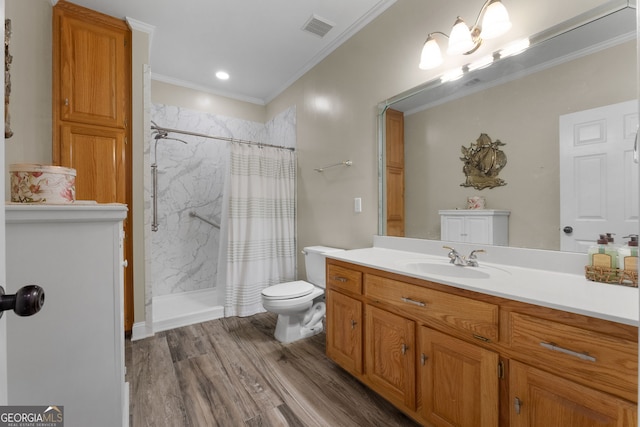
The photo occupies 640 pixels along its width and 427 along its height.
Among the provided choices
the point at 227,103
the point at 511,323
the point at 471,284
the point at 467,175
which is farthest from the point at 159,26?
the point at 511,323

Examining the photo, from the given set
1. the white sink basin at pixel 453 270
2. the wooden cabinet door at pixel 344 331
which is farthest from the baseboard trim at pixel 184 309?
the white sink basin at pixel 453 270

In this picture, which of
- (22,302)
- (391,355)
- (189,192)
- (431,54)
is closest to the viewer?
(22,302)

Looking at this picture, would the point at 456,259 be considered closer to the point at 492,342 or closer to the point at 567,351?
the point at 492,342

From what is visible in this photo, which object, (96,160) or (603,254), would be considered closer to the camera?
(603,254)

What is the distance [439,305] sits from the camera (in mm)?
1189

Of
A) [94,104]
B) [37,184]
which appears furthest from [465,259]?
[94,104]

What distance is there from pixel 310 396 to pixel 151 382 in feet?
3.23

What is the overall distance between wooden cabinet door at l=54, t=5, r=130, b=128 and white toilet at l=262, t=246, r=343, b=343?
182cm

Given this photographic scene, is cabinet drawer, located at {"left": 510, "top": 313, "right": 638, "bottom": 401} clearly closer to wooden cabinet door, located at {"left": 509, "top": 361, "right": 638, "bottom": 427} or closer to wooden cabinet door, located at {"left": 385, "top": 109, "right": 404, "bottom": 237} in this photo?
wooden cabinet door, located at {"left": 509, "top": 361, "right": 638, "bottom": 427}

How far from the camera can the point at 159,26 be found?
2.29 metres

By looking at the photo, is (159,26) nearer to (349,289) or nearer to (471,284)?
(349,289)

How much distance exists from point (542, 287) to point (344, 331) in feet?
3.49

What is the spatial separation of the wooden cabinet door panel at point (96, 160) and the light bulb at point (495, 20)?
8.32 ft

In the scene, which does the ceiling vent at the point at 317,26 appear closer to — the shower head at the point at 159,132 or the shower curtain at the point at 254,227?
the shower curtain at the point at 254,227
